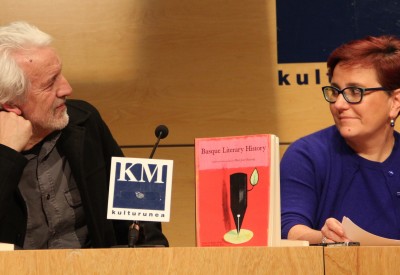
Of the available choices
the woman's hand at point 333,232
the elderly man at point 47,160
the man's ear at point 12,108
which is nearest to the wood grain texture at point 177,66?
the elderly man at point 47,160

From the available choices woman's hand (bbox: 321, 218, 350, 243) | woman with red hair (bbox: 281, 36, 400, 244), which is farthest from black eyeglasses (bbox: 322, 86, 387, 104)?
woman's hand (bbox: 321, 218, 350, 243)

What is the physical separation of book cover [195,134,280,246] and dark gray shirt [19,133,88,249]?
29.8 inches

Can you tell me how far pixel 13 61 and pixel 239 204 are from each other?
1150 millimetres

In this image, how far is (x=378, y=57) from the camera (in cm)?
292

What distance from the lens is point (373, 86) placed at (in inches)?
114

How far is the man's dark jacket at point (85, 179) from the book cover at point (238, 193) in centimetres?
45

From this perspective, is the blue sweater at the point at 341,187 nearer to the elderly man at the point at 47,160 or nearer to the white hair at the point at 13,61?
the elderly man at the point at 47,160

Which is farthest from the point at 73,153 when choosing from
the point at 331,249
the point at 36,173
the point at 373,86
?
the point at 331,249

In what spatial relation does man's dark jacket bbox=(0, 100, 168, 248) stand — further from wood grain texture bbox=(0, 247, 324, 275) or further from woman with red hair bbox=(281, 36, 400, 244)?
wood grain texture bbox=(0, 247, 324, 275)

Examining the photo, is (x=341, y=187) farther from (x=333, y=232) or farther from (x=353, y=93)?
(x=333, y=232)

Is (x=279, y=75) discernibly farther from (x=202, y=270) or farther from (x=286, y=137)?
(x=202, y=270)

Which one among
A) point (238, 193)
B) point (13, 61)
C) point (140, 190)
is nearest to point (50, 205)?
point (13, 61)

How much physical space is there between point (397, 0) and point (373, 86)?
105 cm

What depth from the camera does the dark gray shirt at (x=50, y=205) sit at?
294 cm
